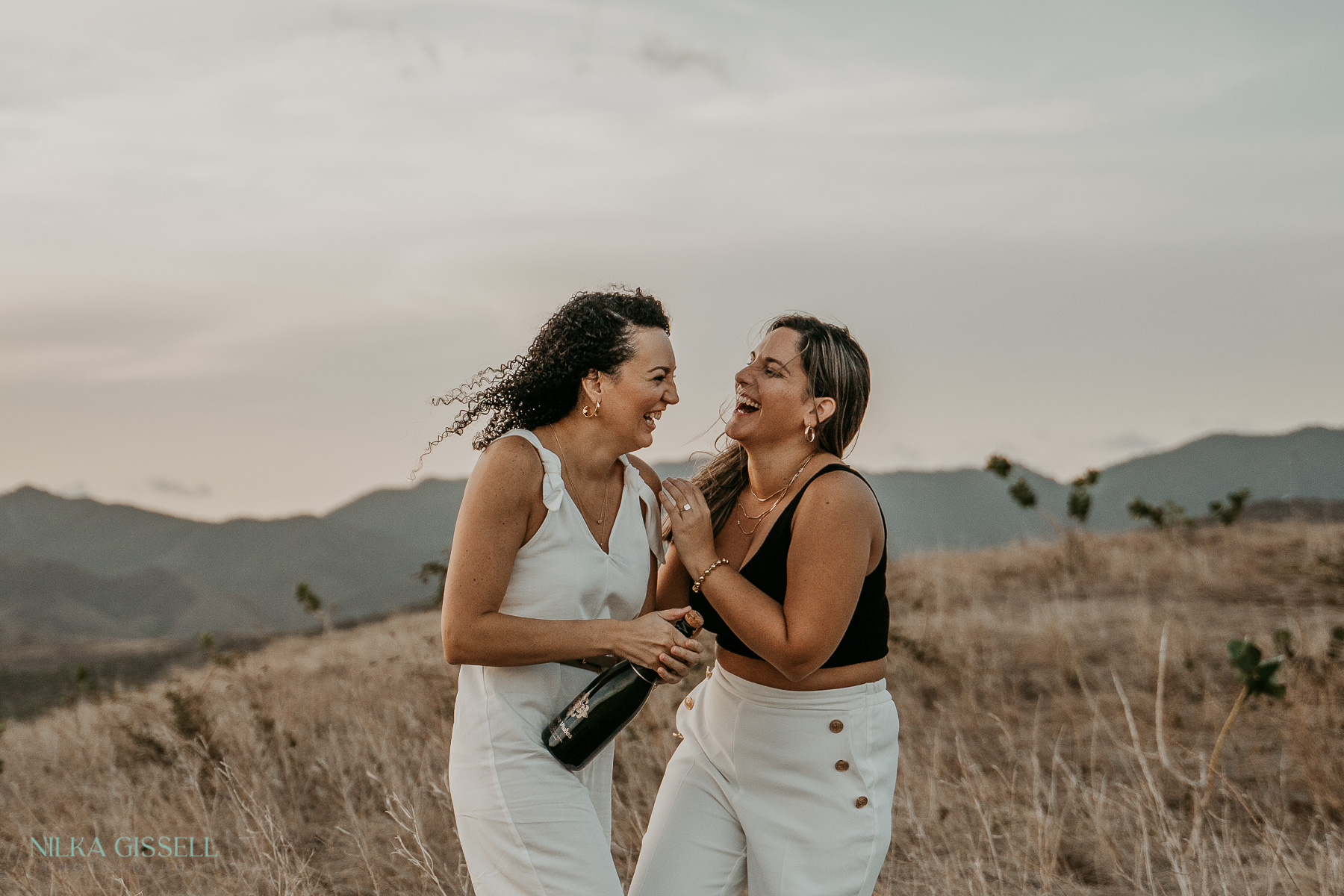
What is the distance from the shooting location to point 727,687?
3.12 metres

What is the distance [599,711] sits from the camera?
256cm

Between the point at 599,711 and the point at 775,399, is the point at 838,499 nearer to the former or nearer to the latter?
the point at 775,399

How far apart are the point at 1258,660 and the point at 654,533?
3514 mm

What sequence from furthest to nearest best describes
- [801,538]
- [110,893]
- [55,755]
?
[55,755] → [110,893] → [801,538]

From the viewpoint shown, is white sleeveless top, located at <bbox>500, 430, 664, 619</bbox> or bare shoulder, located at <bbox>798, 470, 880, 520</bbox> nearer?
white sleeveless top, located at <bbox>500, 430, 664, 619</bbox>

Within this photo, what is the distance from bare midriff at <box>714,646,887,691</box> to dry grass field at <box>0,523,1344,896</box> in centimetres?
147

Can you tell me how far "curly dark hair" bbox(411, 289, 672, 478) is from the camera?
2.88 m

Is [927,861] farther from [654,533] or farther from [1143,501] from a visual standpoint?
[1143,501]

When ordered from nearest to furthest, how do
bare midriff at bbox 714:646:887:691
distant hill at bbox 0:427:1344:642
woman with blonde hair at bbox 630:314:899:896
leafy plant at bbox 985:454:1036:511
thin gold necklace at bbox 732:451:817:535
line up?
woman with blonde hair at bbox 630:314:899:896
bare midriff at bbox 714:646:887:691
thin gold necklace at bbox 732:451:817:535
leafy plant at bbox 985:454:1036:511
distant hill at bbox 0:427:1344:642

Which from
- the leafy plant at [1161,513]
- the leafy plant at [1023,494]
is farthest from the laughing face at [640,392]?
the leafy plant at [1161,513]

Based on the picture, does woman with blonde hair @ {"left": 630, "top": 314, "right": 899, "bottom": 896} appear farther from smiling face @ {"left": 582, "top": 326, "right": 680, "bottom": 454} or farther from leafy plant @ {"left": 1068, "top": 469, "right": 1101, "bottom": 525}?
leafy plant @ {"left": 1068, "top": 469, "right": 1101, "bottom": 525}

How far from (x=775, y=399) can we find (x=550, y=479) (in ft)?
2.76

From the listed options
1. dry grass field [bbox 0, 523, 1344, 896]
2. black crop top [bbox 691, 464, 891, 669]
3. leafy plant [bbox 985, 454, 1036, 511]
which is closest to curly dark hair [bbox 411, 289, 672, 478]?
black crop top [bbox 691, 464, 891, 669]

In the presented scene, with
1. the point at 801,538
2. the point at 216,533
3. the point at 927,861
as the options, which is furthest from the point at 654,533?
the point at 216,533
